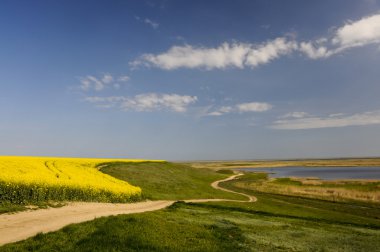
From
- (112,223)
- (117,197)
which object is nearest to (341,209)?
(117,197)

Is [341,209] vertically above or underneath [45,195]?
underneath

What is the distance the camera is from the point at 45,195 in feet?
102

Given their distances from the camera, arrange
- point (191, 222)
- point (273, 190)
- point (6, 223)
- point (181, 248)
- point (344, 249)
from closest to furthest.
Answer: point (181, 248) → point (344, 249) → point (6, 223) → point (191, 222) → point (273, 190)

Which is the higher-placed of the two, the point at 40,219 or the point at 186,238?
the point at 40,219

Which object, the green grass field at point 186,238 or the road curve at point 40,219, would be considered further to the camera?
the road curve at point 40,219

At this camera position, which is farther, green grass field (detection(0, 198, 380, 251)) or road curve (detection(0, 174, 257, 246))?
road curve (detection(0, 174, 257, 246))

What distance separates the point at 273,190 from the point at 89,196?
45247 millimetres

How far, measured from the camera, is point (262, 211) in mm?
40281

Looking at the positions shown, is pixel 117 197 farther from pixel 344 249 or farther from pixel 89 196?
pixel 344 249

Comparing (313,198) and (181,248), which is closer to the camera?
(181,248)

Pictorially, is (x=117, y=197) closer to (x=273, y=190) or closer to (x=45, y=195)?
(x=45, y=195)

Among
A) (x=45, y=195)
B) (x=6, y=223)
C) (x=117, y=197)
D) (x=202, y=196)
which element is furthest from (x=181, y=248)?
(x=202, y=196)

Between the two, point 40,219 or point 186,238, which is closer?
point 186,238

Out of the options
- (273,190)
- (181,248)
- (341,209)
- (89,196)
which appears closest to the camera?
(181,248)
